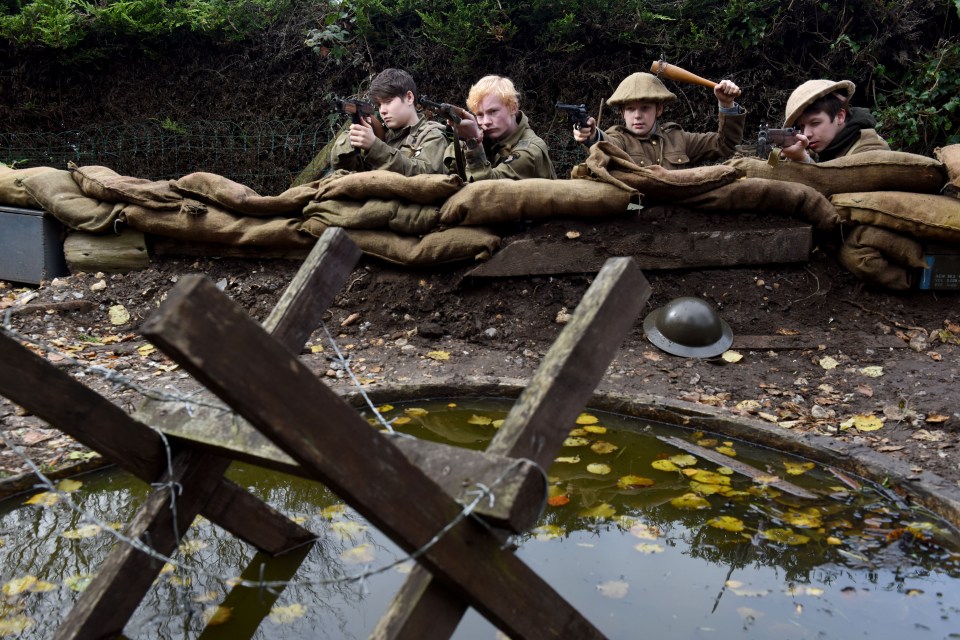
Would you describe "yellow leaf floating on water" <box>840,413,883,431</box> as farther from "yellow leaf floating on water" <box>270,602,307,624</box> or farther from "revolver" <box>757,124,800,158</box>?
"yellow leaf floating on water" <box>270,602,307,624</box>

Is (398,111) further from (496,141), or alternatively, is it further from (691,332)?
(691,332)

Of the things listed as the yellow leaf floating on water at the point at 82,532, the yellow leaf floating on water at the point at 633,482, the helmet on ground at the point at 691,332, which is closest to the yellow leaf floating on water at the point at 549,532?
the yellow leaf floating on water at the point at 633,482

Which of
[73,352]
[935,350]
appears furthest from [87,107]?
[935,350]

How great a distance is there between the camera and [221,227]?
5.93m

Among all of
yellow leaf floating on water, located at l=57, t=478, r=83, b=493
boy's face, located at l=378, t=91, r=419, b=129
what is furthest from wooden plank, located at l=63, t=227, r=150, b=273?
yellow leaf floating on water, located at l=57, t=478, r=83, b=493

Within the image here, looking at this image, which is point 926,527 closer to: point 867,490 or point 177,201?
point 867,490

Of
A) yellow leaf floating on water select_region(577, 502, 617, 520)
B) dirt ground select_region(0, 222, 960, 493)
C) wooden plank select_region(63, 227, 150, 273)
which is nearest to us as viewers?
yellow leaf floating on water select_region(577, 502, 617, 520)

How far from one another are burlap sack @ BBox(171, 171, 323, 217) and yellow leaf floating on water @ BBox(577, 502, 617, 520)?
11.0 feet

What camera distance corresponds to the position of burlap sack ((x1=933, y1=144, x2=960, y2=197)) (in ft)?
16.8

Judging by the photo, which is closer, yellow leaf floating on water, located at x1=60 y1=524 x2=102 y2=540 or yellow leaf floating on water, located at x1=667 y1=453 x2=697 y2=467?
yellow leaf floating on water, located at x1=60 y1=524 x2=102 y2=540

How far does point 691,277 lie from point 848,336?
99 centimetres

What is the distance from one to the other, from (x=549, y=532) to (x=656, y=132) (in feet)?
12.8

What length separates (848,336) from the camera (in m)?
5.15

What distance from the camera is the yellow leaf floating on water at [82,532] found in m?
2.97
